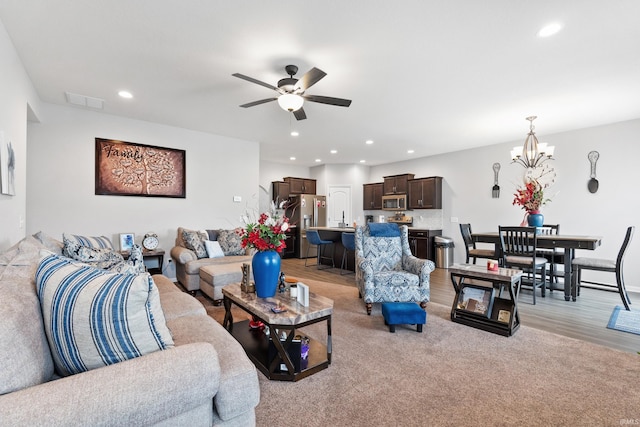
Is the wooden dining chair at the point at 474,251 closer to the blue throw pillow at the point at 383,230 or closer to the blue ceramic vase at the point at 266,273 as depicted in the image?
the blue throw pillow at the point at 383,230

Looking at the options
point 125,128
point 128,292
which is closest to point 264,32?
point 128,292

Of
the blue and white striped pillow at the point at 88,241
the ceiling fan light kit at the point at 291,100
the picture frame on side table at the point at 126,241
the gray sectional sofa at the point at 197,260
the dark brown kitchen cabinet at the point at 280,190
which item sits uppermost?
the ceiling fan light kit at the point at 291,100

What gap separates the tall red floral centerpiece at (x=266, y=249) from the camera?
7.74ft

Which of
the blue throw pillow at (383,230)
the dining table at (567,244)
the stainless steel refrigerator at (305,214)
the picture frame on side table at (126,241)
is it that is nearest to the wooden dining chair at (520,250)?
the dining table at (567,244)

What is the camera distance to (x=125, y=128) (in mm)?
4418

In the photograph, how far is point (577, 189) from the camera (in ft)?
16.1

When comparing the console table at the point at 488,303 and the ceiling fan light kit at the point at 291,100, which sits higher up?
the ceiling fan light kit at the point at 291,100

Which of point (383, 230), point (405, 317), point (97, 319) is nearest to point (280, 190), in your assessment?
point (383, 230)

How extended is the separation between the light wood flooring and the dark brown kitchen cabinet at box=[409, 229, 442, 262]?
55.4 inches

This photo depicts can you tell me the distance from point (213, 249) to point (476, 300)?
11.4 feet

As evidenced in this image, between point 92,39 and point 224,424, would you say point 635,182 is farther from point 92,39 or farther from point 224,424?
point 92,39

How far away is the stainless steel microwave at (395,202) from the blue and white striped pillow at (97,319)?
6.74 m

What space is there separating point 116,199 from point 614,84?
6440mm

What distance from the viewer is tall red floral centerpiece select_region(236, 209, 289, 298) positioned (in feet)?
7.74
